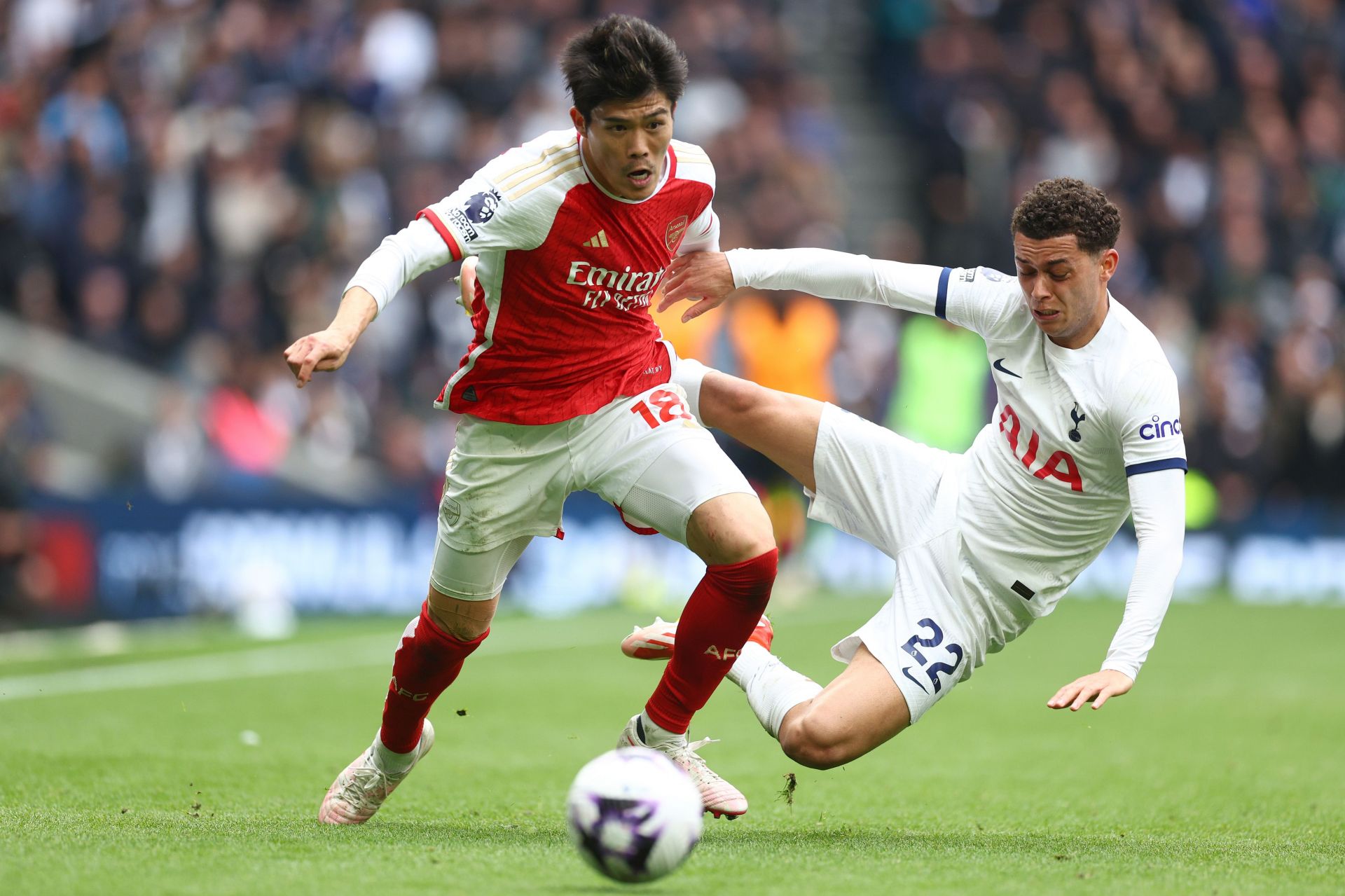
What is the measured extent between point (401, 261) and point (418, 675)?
5.02 ft

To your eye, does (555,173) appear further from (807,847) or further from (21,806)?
(21,806)

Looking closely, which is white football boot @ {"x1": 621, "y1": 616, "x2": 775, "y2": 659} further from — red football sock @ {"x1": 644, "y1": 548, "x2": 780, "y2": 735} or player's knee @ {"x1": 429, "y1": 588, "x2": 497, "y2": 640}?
player's knee @ {"x1": 429, "y1": 588, "x2": 497, "y2": 640}

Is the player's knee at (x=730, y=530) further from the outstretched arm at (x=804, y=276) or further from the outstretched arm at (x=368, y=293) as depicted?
the outstretched arm at (x=368, y=293)

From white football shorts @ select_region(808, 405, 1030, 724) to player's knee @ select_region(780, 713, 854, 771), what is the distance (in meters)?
0.30

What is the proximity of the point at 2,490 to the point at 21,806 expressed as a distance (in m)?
7.52

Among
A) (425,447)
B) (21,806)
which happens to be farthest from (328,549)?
(21,806)

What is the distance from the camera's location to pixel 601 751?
7957 millimetres

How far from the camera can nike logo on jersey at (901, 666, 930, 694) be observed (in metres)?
5.95

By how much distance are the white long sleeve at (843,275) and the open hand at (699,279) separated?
0.04 meters

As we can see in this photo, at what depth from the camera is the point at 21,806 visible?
238 inches

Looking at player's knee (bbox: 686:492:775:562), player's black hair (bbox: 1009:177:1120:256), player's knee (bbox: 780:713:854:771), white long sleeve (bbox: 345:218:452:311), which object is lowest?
player's knee (bbox: 780:713:854:771)

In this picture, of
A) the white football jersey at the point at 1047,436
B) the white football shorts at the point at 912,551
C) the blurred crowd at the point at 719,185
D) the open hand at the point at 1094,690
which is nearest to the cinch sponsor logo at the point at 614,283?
the white football shorts at the point at 912,551

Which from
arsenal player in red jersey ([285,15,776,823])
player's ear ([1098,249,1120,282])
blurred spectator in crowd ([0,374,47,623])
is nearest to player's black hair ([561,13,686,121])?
arsenal player in red jersey ([285,15,776,823])

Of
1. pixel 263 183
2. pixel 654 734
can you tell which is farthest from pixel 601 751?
pixel 263 183
